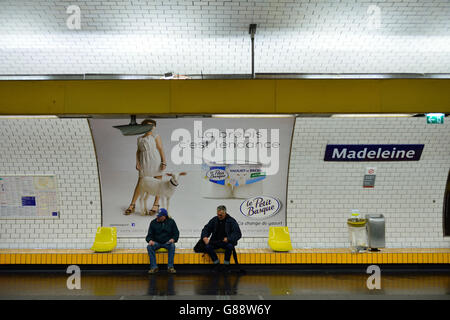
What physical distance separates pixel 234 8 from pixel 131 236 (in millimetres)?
4681

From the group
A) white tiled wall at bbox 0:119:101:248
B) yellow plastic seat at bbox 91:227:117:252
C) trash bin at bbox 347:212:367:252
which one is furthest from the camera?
trash bin at bbox 347:212:367:252

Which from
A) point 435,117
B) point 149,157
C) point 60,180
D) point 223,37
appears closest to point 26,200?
point 60,180

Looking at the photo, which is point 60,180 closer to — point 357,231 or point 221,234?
point 221,234

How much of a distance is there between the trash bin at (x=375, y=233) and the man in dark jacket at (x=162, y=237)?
359cm

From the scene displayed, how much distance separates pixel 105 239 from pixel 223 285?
267 cm

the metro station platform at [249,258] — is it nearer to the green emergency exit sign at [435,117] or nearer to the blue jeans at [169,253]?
the blue jeans at [169,253]

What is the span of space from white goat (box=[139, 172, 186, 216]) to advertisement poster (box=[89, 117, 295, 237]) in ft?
0.06

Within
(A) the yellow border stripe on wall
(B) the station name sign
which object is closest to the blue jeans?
(A) the yellow border stripe on wall

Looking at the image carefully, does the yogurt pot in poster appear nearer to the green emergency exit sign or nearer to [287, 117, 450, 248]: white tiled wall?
[287, 117, 450, 248]: white tiled wall

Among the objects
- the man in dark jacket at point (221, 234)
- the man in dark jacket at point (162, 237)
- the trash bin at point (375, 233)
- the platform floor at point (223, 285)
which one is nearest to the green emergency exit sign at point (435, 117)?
the platform floor at point (223, 285)

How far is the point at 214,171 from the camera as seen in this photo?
790 cm

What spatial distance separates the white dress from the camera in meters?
7.80

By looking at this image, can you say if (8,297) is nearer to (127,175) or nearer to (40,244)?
(40,244)

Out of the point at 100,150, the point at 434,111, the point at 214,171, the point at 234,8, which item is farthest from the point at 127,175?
the point at 434,111
